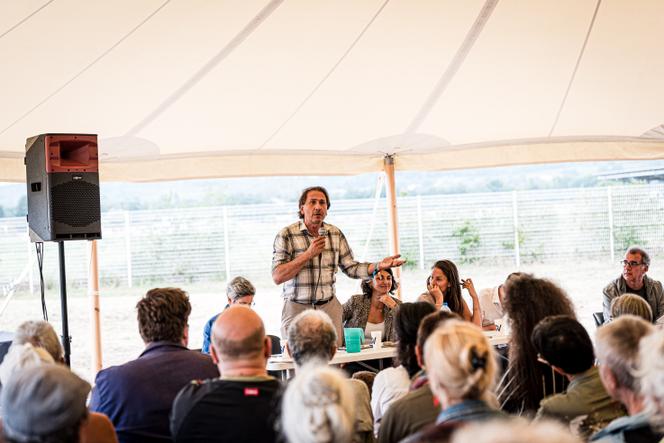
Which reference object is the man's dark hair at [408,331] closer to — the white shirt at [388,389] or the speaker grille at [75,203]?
the white shirt at [388,389]

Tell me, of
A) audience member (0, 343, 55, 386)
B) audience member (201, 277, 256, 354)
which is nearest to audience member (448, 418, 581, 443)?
audience member (0, 343, 55, 386)

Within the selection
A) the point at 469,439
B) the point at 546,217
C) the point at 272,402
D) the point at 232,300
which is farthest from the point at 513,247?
the point at 469,439

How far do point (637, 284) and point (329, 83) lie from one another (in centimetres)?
284

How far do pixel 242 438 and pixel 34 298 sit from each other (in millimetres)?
12028

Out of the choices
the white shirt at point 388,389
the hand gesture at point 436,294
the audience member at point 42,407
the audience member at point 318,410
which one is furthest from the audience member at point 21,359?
the hand gesture at point 436,294

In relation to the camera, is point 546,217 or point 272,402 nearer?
point 272,402

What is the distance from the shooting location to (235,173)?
690cm

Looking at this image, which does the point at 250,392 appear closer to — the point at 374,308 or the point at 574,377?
the point at 574,377

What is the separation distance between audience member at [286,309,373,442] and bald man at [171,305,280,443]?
38cm

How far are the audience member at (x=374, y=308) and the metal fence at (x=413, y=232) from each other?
25.3 feet

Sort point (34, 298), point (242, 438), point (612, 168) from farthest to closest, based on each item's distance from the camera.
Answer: point (612, 168)
point (34, 298)
point (242, 438)

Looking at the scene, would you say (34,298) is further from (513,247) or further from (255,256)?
(513,247)

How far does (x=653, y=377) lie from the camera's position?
2186mm

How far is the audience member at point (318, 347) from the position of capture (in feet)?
9.98
